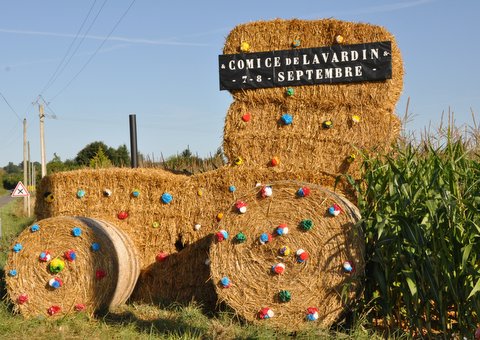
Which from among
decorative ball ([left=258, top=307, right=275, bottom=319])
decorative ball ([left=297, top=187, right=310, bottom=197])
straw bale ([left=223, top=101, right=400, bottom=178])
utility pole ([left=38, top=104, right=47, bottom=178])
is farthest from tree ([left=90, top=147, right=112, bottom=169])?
utility pole ([left=38, top=104, right=47, bottom=178])

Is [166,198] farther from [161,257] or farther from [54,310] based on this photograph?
[54,310]

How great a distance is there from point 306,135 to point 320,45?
121cm

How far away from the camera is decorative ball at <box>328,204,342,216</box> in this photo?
718 cm

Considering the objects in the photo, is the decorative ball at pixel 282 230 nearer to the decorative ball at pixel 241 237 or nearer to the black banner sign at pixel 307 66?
the decorative ball at pixel 241 237

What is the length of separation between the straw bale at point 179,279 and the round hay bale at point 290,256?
1618 mm

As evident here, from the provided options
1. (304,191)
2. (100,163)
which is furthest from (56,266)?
(100,163)

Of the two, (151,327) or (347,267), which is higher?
(347,267)

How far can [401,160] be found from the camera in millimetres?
7328

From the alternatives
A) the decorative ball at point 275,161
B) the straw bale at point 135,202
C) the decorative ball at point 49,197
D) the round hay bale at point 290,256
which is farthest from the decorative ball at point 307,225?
the decorative ball at point 49,197

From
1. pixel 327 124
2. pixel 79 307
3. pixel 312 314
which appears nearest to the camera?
pixel 312 314

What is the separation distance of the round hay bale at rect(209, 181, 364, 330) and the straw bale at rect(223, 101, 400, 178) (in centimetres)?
146

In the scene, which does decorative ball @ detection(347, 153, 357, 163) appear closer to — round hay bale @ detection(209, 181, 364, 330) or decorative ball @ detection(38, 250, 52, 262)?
round hay bale @ detection(209, 181, 364, 330)

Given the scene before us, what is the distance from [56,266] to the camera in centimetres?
855

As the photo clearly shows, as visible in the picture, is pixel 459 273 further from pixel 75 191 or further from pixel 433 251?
pixel 75 191
